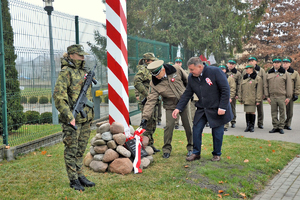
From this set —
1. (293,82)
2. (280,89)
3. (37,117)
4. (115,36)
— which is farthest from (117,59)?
(293,82)

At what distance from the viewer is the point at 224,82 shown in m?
5.96

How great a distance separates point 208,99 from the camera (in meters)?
6.10

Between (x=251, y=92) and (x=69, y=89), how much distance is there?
6.55 meters

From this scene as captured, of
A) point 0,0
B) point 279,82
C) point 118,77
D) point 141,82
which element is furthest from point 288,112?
point 0,0

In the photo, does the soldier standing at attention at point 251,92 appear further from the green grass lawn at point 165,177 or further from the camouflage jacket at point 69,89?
the camouflage jacket at point 69,89

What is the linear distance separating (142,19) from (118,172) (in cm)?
1903

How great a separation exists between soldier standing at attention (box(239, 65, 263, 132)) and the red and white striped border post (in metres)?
4.79

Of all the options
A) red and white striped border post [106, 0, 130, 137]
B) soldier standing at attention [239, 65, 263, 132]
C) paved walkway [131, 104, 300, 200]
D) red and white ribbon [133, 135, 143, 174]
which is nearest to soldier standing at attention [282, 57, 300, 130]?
paved walkway [131, 104, 300, 200]

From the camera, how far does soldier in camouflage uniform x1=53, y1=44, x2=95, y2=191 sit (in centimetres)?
453

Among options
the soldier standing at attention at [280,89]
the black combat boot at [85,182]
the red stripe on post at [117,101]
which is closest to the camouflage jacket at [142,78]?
the red stripe on post at [117,101]

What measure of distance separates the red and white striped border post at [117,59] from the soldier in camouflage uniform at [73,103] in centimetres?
134

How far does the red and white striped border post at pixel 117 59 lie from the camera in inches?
240

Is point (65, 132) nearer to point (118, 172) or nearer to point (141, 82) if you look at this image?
point (118, 172)

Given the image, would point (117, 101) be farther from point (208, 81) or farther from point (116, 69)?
point (208, 81)
